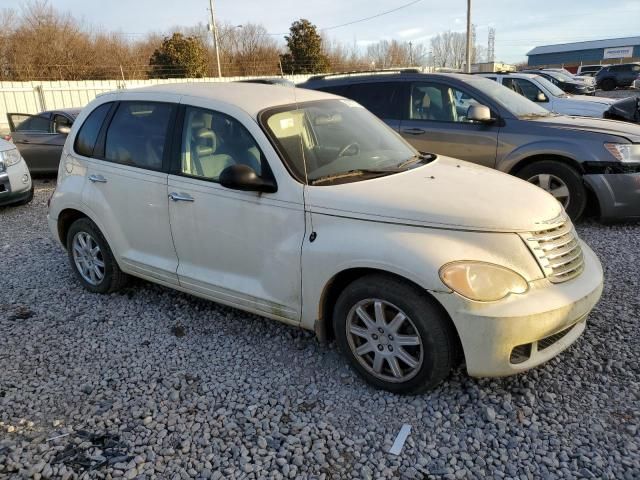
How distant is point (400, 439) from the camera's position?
2752 millimetres

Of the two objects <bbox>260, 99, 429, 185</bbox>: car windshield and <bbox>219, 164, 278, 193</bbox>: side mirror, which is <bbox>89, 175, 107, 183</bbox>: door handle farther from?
<bbox>260, 99, 429, 185</bbox>: car windshield

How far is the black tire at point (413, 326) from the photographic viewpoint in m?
2.83

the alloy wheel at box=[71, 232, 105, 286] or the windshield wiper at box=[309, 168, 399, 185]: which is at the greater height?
the windshield wiper at box=[309, 168, 399, 185]

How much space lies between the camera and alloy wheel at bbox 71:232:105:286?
4.64m

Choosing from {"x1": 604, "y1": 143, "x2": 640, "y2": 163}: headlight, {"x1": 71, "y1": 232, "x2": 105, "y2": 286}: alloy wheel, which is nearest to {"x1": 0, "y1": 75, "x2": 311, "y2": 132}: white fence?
{"x1": 71, "y1": 232, "x2": 105, "y2": 286}: alloy wheel

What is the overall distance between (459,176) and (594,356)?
1445mm

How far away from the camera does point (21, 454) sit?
2734mm

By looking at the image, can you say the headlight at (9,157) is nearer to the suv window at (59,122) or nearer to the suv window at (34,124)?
the suv window at (59,122)

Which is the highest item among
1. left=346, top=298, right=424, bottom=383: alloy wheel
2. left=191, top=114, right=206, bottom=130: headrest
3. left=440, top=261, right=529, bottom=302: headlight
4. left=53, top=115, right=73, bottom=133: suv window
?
left=191, top=114, right=206, bottom=130: headrest

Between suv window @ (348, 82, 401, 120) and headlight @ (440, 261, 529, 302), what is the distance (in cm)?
472

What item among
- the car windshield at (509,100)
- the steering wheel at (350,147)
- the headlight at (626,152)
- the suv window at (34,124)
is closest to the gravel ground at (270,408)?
the steering wheel at (350,147)

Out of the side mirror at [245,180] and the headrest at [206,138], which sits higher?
the headrest at [206,138]

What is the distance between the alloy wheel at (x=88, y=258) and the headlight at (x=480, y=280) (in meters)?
3.18

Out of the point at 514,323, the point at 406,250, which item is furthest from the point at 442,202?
the point at 514,323
